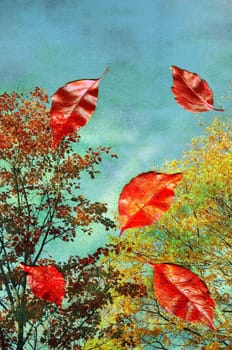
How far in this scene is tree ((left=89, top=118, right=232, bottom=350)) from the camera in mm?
5863

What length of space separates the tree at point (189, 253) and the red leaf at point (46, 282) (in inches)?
46.0

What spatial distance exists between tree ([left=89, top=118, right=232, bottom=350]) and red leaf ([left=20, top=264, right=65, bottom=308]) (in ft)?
3.83

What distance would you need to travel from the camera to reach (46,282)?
383 cm

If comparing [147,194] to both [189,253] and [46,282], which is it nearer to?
[46,282]

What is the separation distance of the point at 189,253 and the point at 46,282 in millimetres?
2907

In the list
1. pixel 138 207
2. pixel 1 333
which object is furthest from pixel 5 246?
pixel 138 207

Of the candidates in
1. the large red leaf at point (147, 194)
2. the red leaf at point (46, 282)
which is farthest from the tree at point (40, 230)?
the large red leaf at point (147, 194)

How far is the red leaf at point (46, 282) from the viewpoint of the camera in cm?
384

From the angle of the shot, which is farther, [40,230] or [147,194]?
[40,230]

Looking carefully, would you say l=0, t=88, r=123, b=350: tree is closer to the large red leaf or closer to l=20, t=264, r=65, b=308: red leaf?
l=20, t=264, r=65, b=308: red leaf

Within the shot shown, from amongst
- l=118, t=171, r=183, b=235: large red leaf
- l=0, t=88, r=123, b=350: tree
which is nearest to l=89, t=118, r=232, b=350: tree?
l=0, t=88, r=123, b=350: tree

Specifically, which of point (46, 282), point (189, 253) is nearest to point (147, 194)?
point (46, 282)

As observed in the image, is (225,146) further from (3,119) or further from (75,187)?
(3,119)

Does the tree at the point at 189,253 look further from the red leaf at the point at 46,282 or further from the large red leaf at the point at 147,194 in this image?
the large red leaf at the point at 147,194
